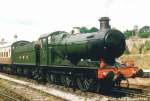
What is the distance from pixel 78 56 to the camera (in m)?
18.0

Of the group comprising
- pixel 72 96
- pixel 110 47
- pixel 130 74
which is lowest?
pixel 72 96

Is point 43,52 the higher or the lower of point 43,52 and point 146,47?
the lower

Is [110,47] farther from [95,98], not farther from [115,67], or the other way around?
[95,98]

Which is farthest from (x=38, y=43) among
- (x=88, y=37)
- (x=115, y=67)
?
(x=115, y=67)

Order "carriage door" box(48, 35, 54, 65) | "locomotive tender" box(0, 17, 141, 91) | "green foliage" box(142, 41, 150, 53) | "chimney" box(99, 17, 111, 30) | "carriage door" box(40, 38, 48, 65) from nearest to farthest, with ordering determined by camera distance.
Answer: "locomotive tender" box(0, 17, 141, 91)
"chimney" box(99, 17, 111, 30)
"carriage door" box(48, 35, 54, 65)
"carriage door" box(40, 38, 48, 65)
"green foliage" box(142, 41, 150, 53)

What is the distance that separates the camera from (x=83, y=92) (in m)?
17.5

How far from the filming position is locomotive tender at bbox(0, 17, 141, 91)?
53.8ft

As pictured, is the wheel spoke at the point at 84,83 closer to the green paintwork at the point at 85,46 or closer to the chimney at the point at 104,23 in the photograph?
the green paintwork at the point at 85,46

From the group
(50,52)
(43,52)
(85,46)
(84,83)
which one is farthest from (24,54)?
(85,46)

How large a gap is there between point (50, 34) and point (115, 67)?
6.88m

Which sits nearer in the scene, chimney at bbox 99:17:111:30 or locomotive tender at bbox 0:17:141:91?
locomotive tender at bbox 0:17:141:91

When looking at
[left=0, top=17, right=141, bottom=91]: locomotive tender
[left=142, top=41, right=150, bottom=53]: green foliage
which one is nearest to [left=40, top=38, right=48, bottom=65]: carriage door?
[left=0, top=17, right=141, bottom=91]: locomotive tender

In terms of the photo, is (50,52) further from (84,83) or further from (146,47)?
(146,47)

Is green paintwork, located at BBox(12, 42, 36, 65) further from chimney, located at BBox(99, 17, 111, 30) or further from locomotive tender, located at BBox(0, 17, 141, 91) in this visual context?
chimney, located at BBox(99, 17, 111, 30)
